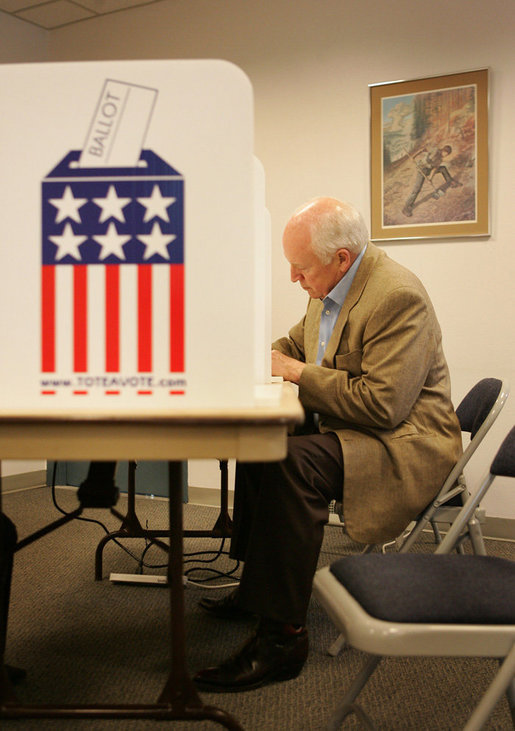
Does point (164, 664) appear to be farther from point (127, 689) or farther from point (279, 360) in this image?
point (279, 360)

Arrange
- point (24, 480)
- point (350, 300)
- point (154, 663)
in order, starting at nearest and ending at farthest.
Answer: point (154, 663) < point (350, 300) < point (24, 480)

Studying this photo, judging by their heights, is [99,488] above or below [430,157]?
below

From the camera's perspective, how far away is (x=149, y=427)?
899mm

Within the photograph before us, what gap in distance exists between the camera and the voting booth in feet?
3.18

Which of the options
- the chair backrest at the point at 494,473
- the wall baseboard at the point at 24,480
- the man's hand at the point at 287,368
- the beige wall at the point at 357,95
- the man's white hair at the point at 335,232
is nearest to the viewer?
the chair backrest at the point at 494,473

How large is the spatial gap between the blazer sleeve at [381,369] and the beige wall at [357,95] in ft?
4.58

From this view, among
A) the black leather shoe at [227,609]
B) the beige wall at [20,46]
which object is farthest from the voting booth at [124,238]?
the beige wall at [20,46]

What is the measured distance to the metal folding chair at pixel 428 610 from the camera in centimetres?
94

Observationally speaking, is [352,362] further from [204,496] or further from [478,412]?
[204,496]

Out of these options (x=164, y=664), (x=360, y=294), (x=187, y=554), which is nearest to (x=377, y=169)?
(x=360, y=294)

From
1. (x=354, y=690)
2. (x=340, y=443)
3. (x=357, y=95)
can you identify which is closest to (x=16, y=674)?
(x=354, y=690)

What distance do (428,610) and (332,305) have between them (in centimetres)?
142

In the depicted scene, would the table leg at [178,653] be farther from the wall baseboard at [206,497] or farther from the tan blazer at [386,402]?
the wall baseboard at [206,497]

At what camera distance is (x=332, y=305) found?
2.27 m
